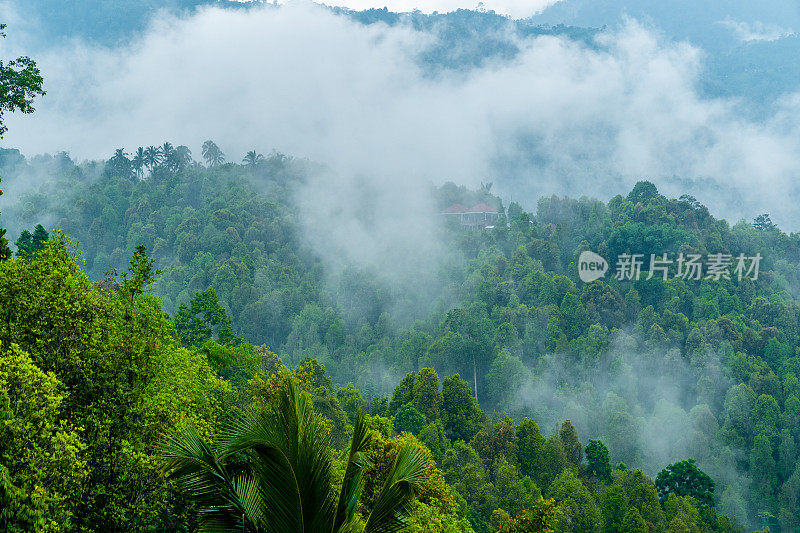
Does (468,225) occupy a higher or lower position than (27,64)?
higher

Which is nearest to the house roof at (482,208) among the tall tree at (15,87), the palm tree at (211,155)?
the palm tree at (211,155)

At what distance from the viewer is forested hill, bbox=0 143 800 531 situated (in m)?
43.2

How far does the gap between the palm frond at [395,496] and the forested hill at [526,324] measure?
18889mm

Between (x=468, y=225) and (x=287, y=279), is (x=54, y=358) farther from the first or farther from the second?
(x=468, y=225)

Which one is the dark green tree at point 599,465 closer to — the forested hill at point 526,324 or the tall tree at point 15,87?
the forested hill at point 526,324

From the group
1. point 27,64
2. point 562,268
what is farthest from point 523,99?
point 27,64

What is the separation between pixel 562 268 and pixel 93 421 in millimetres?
A: 71241

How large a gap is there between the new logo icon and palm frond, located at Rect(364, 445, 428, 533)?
215 ft

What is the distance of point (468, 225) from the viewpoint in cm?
9462

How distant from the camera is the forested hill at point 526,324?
142ft

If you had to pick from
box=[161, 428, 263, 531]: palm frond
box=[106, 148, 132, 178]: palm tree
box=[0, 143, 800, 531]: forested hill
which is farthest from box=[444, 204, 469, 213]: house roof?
box=[161, 428, 263, 531]: palm frond

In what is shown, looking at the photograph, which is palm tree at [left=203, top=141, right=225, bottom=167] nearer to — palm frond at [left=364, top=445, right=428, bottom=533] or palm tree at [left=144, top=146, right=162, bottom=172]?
palm tree at [left=144, top=146, right=162, bottom=172]

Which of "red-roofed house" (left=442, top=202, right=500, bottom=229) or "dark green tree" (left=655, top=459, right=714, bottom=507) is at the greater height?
"red-roofed house" (left=442, top=202, right=500, bottom=229)

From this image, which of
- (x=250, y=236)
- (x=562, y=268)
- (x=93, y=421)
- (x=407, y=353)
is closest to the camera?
(x=93, y=421)
